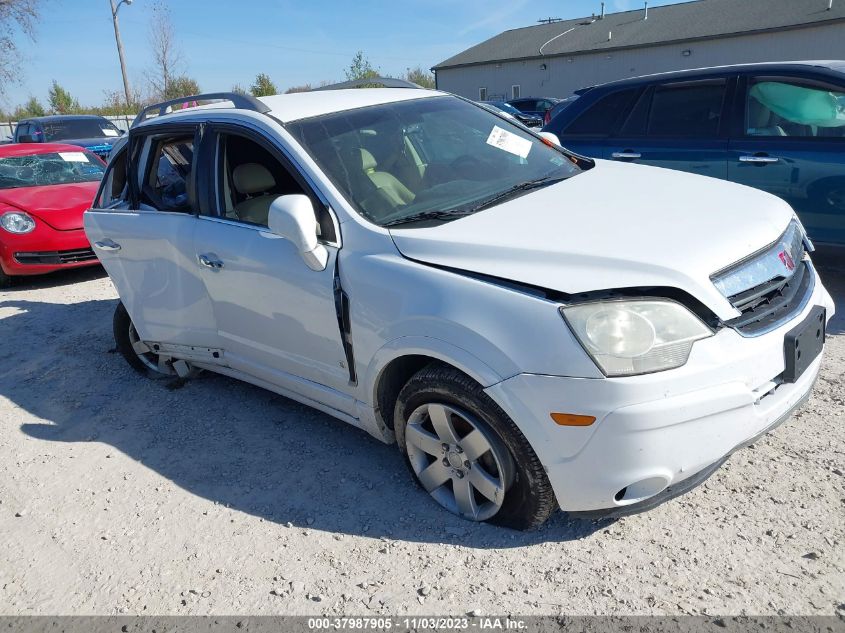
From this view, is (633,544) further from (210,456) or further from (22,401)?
(22,401)

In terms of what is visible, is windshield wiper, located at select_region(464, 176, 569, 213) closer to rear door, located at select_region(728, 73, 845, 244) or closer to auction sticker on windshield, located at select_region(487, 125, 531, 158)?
auction sticker on windshield, located at select_region(487, 125, 531, 158)

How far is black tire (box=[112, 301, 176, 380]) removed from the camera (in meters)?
4.69

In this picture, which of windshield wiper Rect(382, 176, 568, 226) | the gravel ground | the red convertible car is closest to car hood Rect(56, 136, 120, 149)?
the red convertible car

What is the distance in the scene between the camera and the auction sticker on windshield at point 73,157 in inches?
342

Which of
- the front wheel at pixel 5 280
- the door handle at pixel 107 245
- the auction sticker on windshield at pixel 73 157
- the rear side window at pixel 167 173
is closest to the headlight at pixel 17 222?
the front wheel at pixel 5 280

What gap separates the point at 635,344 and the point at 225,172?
2.46 meters

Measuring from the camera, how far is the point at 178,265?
150 inches

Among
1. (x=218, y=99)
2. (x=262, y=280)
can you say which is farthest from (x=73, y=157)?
(x=262, y=280)

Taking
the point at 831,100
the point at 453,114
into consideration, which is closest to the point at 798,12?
the point at 831,100

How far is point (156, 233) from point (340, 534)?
2104 mm

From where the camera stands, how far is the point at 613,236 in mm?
2523

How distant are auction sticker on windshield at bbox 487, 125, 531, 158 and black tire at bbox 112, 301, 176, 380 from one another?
2685mm

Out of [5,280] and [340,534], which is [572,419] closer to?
[340,534]

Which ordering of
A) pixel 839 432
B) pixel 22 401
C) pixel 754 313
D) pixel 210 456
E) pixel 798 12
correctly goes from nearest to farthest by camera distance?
pixel 754 313 → pixel 839 432 → pixel 210 456 → pixel 22 401 → pixel 798 12
